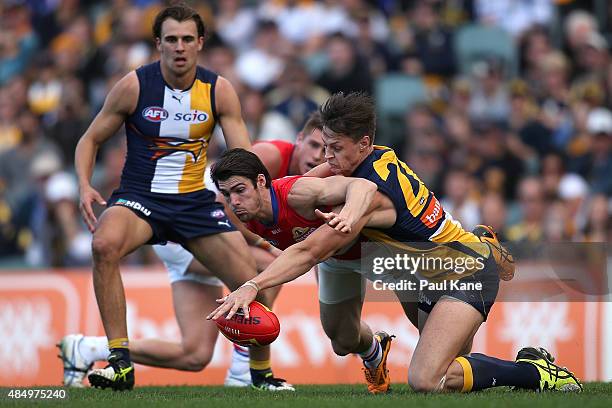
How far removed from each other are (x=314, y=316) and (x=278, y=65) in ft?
16.9

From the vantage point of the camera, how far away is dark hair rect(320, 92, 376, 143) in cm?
669

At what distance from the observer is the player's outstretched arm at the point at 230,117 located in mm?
7734

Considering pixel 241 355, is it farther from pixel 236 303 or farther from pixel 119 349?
pixel 236 303

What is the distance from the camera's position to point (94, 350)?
8.32 meters

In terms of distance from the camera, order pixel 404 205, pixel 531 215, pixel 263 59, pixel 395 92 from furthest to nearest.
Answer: pixel 263 59 → pixel 395 92 → pixel 531 215 → pixel 404 205

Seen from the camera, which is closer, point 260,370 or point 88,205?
point 88,205

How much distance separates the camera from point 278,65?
1427 cm

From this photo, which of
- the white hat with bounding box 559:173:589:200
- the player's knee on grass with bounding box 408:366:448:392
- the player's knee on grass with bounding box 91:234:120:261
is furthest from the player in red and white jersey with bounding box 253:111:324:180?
the white hat with bounding box 559:173:589:200

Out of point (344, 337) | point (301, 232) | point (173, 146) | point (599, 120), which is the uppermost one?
point (599, 120)

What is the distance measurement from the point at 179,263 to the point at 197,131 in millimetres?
1220

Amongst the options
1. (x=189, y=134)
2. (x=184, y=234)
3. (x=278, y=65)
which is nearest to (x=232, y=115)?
(x=189, y=134)

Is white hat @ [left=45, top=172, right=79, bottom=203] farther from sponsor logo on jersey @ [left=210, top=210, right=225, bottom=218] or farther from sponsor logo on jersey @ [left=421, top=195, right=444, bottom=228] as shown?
sponsor logo on jersey @ [left=421, top=195, right=444, bottom=228]

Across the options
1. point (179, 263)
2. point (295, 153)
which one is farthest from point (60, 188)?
point (295, 153)

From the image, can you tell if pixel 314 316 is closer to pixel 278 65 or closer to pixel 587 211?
pixel 587 211
